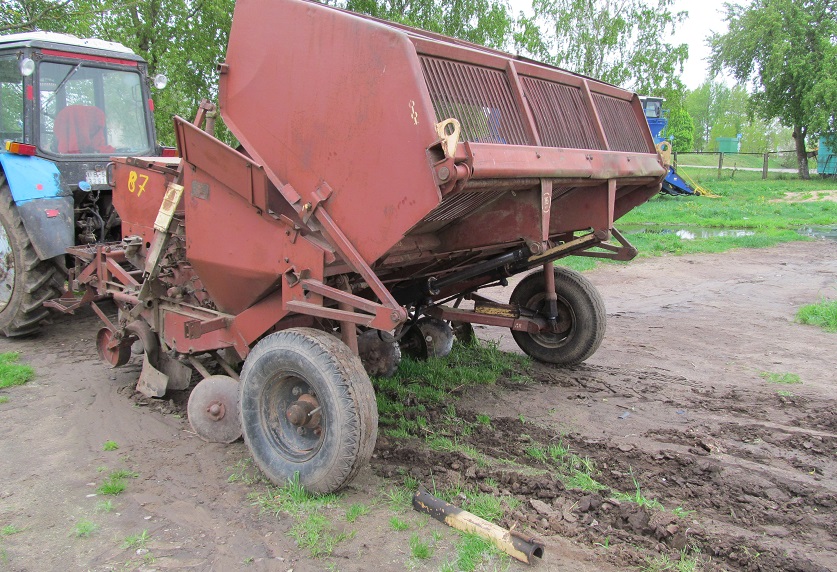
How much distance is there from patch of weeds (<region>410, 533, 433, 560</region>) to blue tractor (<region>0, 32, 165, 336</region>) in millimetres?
4529

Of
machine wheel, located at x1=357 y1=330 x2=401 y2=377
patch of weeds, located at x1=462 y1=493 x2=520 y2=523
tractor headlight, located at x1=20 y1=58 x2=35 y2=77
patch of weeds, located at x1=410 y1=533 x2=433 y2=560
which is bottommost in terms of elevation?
patch of weeds, located at x1=410 y1=533 x2=433 y2=560

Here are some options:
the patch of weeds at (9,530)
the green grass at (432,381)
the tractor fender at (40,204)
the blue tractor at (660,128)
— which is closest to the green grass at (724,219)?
the blue tractor at (660,128)

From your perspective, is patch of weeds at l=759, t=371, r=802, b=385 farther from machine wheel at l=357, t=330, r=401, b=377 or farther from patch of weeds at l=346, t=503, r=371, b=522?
patch of weeds at l=346, t=503, r=371, b=522

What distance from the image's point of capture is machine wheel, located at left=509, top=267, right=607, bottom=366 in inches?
214

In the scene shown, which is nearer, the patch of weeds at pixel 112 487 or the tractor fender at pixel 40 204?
the patch of weeds at pixel 112 487

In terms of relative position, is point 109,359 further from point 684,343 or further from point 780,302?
point 780,302

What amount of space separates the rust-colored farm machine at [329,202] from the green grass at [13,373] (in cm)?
124

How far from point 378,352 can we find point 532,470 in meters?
1.78

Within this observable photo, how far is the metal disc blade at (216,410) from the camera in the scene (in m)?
4.01

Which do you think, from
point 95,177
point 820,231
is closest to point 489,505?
point 95,177

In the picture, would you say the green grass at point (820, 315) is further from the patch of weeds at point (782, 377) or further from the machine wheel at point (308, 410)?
the machine wheel at point (308, 410)

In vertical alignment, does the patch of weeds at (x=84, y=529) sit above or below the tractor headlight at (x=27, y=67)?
below

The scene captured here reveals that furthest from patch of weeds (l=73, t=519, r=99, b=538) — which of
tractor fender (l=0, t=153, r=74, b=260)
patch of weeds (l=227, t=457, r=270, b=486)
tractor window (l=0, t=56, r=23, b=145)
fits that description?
tractor window (l=0, t=56, r=23, b=145)

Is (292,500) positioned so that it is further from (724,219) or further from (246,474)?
(724,219)
